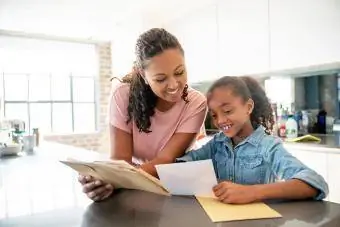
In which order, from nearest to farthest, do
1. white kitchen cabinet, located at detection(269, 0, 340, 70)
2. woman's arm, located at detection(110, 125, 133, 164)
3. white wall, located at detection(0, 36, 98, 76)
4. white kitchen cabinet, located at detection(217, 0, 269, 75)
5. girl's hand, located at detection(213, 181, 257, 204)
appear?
girl's hand, located at detection(213, 181, 257, 204) → woman's arm, located at detection(110, 125, 133, 164) → white kitchen cabinet, located at detection(269, 0, 340, 70) → white kitchen cabinet, located at detection(217, 0, 269, 75) → white wall, located at detection(0, 36, 98, 76)

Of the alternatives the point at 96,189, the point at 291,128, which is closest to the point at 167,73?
the point at 96,189

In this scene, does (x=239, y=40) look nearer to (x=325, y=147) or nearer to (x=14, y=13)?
(x=325, y=147)

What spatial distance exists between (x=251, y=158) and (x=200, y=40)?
9.71 ft

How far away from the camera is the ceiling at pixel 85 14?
12.3 ft

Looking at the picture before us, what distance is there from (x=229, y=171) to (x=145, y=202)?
1.42 feet

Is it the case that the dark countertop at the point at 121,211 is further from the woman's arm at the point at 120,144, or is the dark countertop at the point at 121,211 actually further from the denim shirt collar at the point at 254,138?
the denim shirt collar at the point at 254,138

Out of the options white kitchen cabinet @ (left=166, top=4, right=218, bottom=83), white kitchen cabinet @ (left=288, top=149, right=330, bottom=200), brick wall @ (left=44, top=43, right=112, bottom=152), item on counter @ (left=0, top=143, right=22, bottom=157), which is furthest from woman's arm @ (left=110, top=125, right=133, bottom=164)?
brick wall @ (left=44, top=43, right=112, bottom=152)

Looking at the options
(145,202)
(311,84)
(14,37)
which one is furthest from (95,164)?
(14,37)

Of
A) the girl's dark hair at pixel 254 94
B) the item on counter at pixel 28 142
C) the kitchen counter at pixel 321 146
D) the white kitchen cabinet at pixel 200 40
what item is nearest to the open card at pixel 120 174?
the girl's dark hair at pixel 254 94

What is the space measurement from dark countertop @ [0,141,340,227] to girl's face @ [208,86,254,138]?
38cm

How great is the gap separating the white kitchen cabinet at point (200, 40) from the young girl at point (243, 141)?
2.49 m

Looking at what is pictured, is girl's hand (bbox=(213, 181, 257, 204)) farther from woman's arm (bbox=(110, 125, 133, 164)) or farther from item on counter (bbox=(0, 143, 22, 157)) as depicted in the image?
item on counter (bbox=(0, 143, 22, 157))

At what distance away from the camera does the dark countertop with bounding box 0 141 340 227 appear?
2.11 ft

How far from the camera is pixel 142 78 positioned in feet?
4.13
